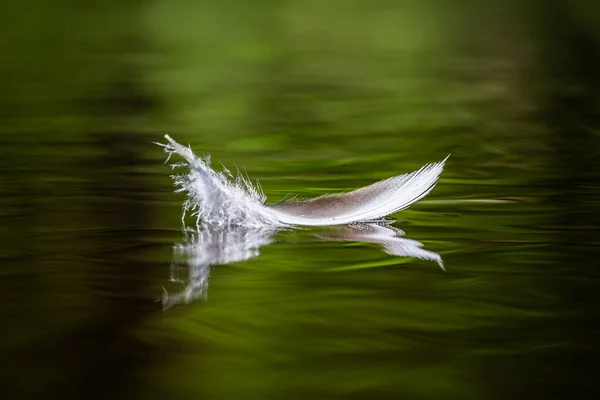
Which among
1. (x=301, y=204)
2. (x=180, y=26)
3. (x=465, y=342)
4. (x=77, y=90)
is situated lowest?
(x=465, y=342)

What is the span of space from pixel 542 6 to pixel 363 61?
Result: 18.5 feet

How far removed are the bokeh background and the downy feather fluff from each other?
11cm

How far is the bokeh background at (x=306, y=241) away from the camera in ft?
8.11

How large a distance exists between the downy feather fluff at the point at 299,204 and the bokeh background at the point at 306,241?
4.5 inches

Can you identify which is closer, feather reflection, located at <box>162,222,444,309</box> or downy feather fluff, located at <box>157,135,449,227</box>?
feather reflection, located at <box>162,222,444,309</box>

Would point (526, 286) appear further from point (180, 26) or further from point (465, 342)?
point (180, 26)

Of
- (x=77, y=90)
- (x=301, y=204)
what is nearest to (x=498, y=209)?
(x=301, y=204)

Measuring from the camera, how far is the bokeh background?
2.47 meters

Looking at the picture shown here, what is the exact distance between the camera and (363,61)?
11.5 m

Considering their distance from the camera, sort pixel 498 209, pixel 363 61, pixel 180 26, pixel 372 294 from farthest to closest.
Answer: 1. pixel 180 26
2. pixel 363 61
3. pixel 498 209
4. pixel 372 294

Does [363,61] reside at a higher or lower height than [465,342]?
higher

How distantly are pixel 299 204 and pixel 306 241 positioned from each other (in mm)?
297

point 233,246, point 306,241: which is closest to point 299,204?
point 306,241

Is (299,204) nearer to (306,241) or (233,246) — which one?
(306,241)
